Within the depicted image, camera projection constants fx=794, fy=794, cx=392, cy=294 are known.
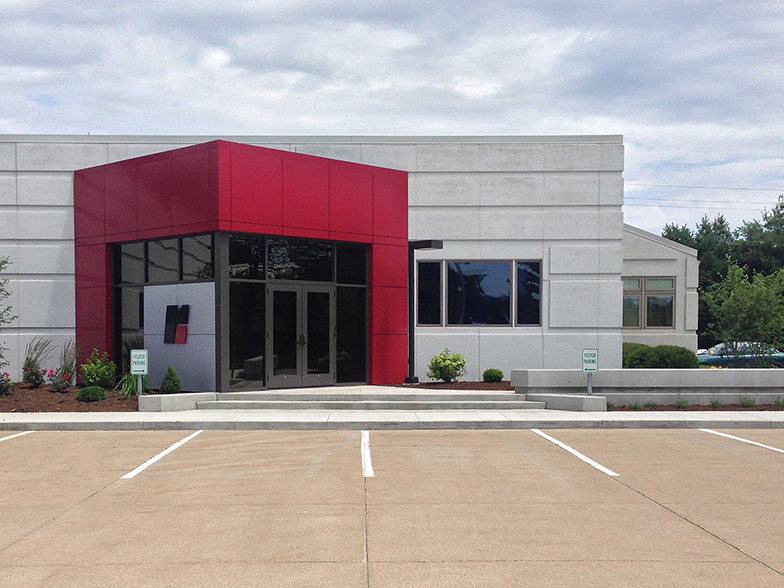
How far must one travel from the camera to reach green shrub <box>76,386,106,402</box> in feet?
59.2

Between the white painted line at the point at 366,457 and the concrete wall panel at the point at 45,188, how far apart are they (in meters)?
12.7

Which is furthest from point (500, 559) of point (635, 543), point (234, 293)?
point (234, 293)

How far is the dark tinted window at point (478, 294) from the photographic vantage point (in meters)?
22.6

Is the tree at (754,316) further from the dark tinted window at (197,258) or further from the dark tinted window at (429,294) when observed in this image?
A: the dark tinted window at (197,258)

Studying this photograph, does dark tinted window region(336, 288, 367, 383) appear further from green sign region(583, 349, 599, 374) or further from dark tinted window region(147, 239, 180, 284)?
green sign region(583, 349, 599, 374)

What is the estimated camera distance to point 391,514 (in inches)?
334

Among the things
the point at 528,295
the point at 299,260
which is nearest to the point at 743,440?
the point at 528,295

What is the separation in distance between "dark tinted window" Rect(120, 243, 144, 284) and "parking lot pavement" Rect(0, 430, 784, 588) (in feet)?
26.1

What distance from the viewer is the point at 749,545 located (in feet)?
23.9

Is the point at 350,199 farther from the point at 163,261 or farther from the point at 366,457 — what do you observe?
the point at 366,457

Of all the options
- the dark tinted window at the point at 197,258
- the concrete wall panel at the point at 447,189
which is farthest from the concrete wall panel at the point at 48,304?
the concrete wall panel at the point at 447,189

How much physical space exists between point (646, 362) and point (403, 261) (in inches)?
280

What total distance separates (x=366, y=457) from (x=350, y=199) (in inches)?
399

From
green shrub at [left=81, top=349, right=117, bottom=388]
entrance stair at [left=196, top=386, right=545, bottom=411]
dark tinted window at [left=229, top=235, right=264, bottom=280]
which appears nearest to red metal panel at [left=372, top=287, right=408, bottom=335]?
entrance stair at [left=196, top=386, right=545, bottom=411]
